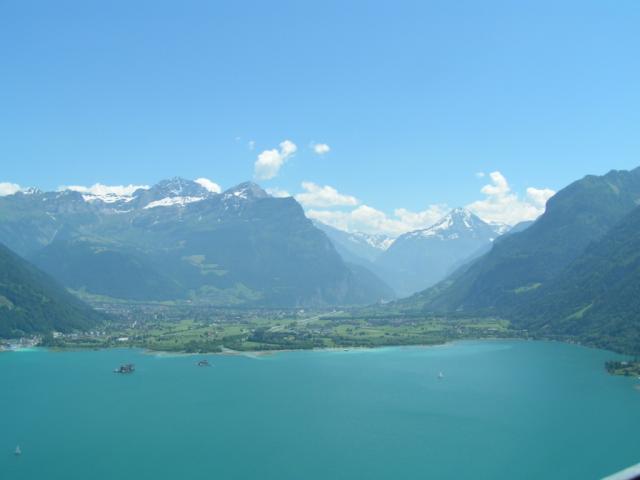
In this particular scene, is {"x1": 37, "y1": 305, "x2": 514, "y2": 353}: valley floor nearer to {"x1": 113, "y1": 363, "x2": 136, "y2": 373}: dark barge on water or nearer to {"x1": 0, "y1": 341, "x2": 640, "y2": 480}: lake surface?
{"x1": 0, "y1": 341, "x2": 640, "y2": 480}: lake surface

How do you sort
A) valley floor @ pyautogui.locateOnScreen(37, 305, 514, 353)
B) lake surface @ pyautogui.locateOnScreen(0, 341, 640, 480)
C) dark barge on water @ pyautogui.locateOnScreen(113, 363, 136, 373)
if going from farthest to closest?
valley floor @ pyautogui.locateOnScreen(37, 305, 514, 353), dark barge on water @ pyautogui.locateOnScreen(113, 363, 136, 373), lake surface @ pyautogui.locateOnScreen(0, 341, 640, 480)

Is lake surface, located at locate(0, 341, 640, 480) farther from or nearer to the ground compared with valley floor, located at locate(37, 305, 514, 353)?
nearer to the ground

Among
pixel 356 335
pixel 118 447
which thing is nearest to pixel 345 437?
pixel 118 447

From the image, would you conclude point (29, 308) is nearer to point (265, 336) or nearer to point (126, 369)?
point (265, 336)

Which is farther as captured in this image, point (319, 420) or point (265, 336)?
point (265, 336)

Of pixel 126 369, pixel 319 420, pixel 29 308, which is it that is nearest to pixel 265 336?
pixel 126 369

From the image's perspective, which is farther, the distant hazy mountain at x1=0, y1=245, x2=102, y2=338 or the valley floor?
the distant hazy mountain at x1=0, y1=245, x2=102, y2=338

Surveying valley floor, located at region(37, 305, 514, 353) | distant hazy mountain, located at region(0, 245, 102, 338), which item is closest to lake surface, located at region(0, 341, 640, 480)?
valley floor, located at region(37, 305, 514, 353)

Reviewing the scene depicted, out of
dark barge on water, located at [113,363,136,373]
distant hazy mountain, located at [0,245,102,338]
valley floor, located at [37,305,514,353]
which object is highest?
distant hazy mountain, located at [0,245,102,338]
